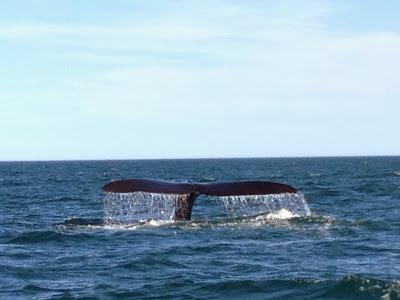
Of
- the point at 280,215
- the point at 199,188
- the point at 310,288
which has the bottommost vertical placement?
the point at 310,288

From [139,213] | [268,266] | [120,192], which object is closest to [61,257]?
[120,192]

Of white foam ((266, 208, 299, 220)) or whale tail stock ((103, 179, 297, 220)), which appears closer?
whale tail stock ((103, 179, 297, 220))

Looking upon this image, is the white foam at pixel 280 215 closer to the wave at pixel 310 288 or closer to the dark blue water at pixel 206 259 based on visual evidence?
the dark blue water at pixel 206 259

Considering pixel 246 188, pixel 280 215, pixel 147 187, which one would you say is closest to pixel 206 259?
pixel 246 188

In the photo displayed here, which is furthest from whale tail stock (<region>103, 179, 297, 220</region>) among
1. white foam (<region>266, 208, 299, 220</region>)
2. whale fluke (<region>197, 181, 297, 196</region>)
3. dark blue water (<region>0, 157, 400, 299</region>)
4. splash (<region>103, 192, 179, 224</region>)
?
white foam (<region>266, 208, 299, 220</region>)

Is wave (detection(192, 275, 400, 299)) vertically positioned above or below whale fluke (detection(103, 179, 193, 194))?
below

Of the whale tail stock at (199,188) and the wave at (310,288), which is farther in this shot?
Result: the whale tail stock at (199,188)

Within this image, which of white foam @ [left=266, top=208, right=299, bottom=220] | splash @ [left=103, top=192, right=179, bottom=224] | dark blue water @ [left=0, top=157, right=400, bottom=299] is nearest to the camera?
dark blue water @ [left=0, top=157, right=400, bottom=299]

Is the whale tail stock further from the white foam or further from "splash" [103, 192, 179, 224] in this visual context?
the white foam

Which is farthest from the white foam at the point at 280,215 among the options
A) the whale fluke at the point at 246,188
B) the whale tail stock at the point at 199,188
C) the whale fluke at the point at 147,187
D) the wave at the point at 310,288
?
the wave at the point at 310,288

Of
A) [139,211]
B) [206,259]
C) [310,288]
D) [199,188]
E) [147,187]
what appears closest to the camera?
[310,288]

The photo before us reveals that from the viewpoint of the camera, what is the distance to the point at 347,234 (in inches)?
973

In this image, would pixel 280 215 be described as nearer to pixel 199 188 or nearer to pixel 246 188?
pixel 199 188

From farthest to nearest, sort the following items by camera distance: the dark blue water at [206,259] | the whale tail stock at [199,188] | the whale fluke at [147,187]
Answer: the whale fluke at [147,187], the whale tail stock at [199,188], the dark blue water at [206,259]
